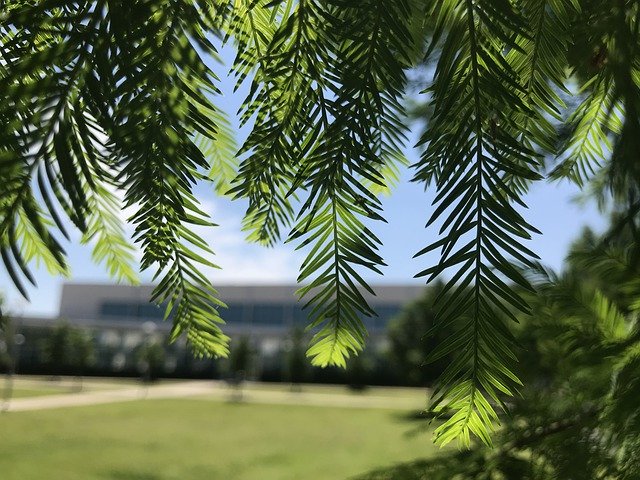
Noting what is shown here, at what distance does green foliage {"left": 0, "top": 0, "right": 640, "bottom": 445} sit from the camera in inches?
10.1

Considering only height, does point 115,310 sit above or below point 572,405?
above

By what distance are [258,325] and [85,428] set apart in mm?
15771

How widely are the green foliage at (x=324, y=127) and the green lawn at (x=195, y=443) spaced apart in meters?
5.67

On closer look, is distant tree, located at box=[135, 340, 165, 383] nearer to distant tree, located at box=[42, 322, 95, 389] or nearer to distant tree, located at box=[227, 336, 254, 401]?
distant tree, located at box=[42, 322, 95, 389]

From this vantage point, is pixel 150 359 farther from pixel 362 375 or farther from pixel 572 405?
pixel 572 405

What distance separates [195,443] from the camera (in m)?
9.72

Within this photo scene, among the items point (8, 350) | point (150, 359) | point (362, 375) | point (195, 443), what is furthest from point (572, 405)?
point (150, 359)

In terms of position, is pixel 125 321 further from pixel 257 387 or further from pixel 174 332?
pixel 174 332

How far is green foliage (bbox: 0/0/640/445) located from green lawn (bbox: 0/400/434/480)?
5.67 m

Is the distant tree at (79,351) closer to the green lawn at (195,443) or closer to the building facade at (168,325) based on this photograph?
the building facade at (168,325)

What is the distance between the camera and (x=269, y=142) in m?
0.38

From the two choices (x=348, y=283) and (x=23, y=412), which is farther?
(x=23, y=412)

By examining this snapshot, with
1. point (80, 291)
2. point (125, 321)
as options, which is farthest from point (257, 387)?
point (80, 291)

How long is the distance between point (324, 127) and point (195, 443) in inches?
404
